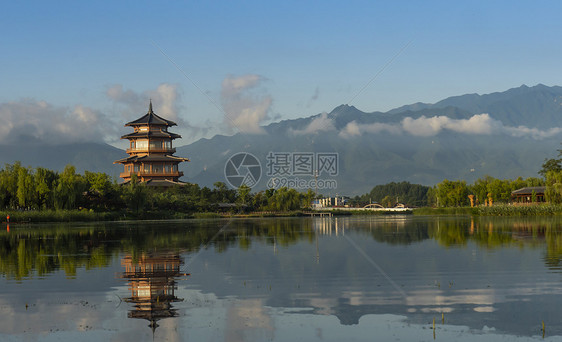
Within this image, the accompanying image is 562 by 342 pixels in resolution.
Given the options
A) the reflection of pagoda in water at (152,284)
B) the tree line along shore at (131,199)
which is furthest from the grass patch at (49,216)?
the reflection of pagoda in water at (152,284)

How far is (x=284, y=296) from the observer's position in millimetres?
12883

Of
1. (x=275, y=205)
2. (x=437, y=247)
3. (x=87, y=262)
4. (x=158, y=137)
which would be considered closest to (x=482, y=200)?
(x=275, y=205)

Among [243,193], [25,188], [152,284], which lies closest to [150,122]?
[243,193]

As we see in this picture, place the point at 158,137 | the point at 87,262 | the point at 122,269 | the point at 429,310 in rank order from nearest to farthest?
the point at 429,310 < the point at 122,269 < the point at 87,262 < the point at 158,137

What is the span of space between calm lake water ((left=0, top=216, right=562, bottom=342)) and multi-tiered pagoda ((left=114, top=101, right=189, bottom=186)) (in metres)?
67.0

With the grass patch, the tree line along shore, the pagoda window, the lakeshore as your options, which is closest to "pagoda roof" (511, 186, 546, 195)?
the tree line along shore

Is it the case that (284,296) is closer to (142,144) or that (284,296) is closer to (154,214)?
(154,214)

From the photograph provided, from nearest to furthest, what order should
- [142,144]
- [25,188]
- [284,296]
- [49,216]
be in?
[284,296], [49,216], [25,188], [142,144]

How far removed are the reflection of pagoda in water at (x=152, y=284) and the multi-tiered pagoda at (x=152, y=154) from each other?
67831 millimetres

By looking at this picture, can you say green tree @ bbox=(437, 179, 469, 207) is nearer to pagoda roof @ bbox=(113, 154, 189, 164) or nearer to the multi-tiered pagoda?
the multi-tiered pagoda

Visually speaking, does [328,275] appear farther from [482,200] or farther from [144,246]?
[482,200]

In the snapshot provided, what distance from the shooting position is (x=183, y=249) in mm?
24844

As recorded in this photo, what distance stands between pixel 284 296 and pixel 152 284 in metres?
3.35

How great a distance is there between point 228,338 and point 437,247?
17.0 m
